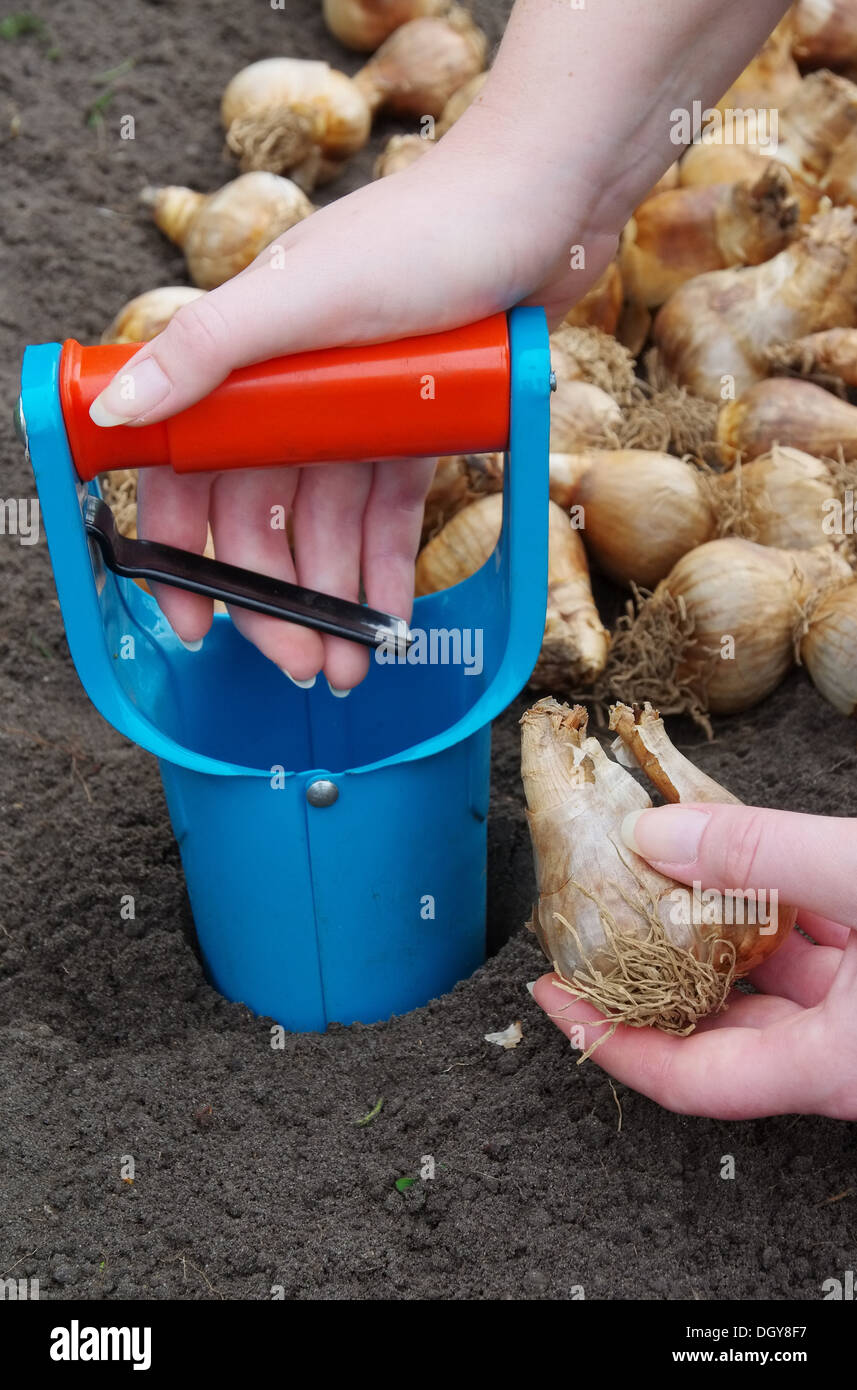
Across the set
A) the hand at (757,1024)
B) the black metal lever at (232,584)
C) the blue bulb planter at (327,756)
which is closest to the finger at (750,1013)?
the hand at (757,1024)

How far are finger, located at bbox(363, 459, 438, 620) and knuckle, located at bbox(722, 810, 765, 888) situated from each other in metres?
0.45

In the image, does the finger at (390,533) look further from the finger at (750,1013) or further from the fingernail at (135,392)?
the finger at (750,1013)

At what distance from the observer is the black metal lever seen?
1.08 meters

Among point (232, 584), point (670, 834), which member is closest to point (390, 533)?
point (232, 584)

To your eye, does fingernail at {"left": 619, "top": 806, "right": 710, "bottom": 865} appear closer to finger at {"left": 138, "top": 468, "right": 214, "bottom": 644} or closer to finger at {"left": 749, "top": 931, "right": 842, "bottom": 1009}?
finger at {"left": 749, "top": 931, "right": 842, "bottom": 1009}

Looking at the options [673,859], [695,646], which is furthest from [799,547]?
[673,859]

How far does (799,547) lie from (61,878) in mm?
990

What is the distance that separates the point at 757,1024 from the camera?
1.04 metres

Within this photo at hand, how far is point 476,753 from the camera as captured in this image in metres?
1.17

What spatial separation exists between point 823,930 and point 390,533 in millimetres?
558

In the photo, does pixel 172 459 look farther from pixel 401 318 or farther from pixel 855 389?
pixel 855 389

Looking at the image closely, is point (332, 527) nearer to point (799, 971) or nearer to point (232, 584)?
point (232, 584)

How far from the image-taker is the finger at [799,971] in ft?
3.59

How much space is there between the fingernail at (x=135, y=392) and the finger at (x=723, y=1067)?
0.57 metres
